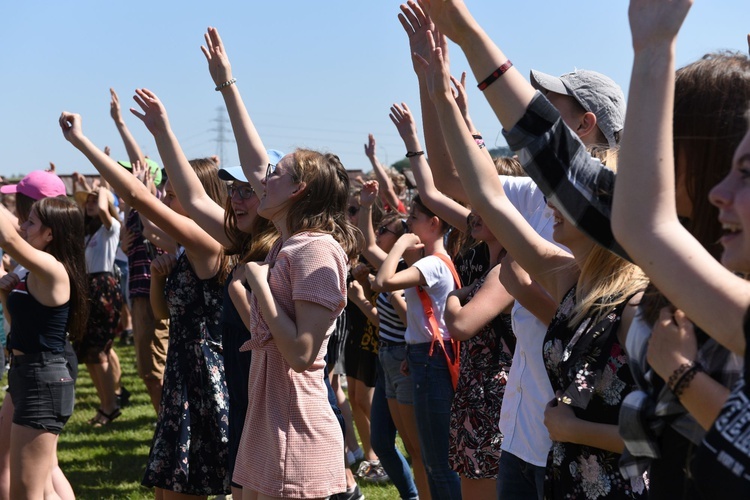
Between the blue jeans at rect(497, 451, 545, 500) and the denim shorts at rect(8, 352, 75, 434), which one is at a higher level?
the denim shorts at rect(8, 352, 75, 434)

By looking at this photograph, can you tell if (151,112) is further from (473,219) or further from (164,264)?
(473,219)

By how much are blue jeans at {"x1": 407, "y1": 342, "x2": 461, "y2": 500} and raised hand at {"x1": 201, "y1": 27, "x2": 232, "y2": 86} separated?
71.7 inches

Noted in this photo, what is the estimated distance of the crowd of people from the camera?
1449 mm

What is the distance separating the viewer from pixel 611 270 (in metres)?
2.37

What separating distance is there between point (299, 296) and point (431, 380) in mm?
1693

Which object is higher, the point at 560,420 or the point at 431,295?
the point at 431,295

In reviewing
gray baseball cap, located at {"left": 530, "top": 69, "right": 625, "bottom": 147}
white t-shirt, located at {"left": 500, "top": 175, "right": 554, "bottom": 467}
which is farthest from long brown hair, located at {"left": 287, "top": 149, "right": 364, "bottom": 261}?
gray baseball cap, located at {"left": 530, "top": 69, "right": 625, "bottom": 147}

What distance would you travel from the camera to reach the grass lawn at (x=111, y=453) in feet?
21.9

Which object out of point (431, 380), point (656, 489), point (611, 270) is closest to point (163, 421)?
point (431, 380)

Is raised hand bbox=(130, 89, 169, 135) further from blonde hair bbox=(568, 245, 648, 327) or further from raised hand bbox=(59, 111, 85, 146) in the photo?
blonde hair bbox=(568, 245, 648, 327)

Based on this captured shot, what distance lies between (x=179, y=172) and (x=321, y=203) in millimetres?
954

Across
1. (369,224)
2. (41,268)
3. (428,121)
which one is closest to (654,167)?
(428,121)

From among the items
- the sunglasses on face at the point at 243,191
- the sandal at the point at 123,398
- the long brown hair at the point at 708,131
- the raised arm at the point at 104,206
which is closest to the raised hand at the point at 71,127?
the sunglasses on face at the point at 243,191

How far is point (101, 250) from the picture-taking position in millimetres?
9539
